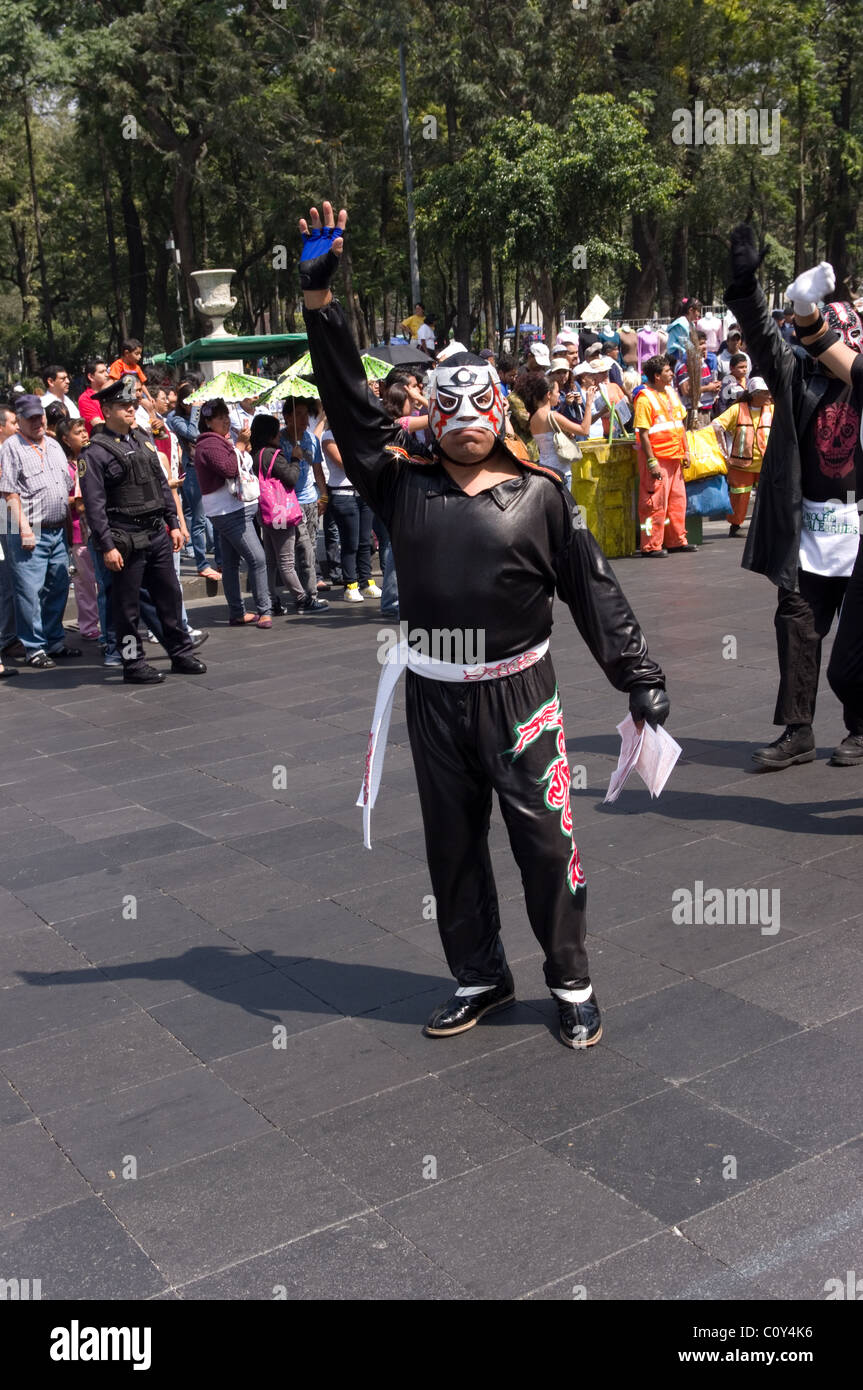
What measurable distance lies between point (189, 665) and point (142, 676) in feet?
1.06

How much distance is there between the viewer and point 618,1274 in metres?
3.00

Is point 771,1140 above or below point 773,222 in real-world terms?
below

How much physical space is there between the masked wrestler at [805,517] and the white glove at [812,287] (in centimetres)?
43

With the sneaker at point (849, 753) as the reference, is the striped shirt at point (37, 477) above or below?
above

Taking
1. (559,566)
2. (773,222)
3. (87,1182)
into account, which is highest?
(773,222)

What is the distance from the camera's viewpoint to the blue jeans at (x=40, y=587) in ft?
33.0

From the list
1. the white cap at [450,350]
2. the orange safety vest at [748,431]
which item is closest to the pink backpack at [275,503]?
the white cap at [450,350]

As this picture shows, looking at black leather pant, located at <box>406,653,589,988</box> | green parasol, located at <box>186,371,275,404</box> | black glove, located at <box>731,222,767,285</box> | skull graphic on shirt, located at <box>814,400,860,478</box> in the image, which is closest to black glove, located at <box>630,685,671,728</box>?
black leather pant, located at <box>406,653,589,988</box>

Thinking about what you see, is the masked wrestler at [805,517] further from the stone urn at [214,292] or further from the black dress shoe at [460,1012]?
the stone urn at [214,292]

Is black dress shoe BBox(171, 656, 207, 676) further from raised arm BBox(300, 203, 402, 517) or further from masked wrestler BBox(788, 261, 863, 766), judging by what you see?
raised arm BBox(300, 203, 402, 517)

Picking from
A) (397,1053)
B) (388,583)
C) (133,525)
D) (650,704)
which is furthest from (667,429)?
(397,1053)

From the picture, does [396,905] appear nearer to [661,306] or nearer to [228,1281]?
[228,1281]

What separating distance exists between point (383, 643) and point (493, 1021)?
6010 mm

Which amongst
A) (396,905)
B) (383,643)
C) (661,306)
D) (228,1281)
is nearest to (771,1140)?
(228,1281)
